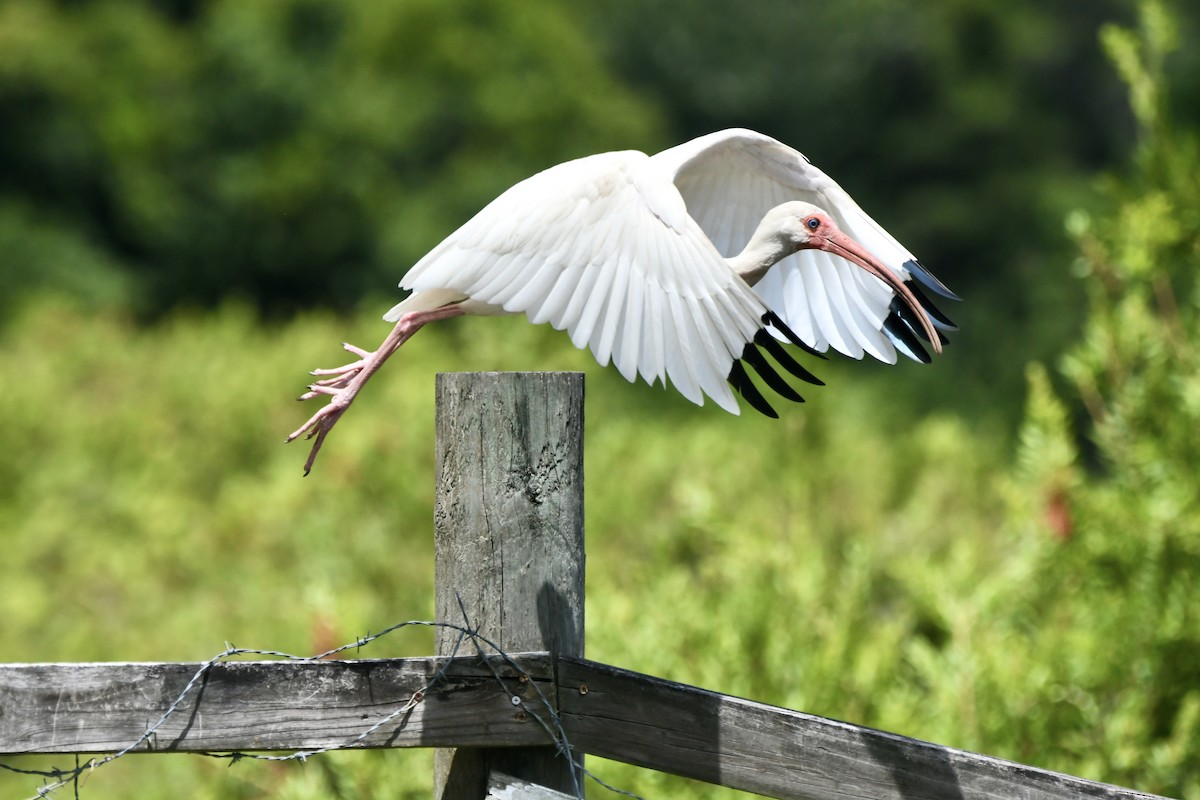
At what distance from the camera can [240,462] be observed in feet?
35.6

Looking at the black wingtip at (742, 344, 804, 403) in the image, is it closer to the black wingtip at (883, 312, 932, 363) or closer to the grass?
the black wingtip at (883, 312, 932, 363)

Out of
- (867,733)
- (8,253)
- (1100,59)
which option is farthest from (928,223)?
(867,733)

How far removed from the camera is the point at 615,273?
2494mm

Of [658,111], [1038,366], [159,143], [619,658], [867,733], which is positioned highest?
[658,111]

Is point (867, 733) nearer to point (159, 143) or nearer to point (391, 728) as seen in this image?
point (391, 728)

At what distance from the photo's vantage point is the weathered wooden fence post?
225cm

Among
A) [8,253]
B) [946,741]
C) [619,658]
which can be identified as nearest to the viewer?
[946,741]

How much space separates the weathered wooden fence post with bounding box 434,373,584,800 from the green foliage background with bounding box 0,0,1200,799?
6.03 ft

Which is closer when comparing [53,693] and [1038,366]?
[53,693]

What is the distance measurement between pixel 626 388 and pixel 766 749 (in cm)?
1340

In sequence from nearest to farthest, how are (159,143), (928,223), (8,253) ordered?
(8,253), (159,143), (928,223)

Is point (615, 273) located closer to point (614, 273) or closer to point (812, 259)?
point (614, 273)

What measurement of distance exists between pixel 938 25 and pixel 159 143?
16293mm

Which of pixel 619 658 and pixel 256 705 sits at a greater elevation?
pixel 619 658
